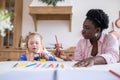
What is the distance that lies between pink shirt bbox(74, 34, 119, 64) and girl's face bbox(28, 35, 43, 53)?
41 cm

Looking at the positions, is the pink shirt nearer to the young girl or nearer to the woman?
the woman

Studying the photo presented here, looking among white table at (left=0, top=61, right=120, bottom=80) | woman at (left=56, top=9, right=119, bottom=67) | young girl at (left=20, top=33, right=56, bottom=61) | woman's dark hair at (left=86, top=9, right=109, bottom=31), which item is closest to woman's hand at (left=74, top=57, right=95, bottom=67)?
white table at (left=0, top=61, right=120, bottom=80)

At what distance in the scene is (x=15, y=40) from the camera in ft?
13.3

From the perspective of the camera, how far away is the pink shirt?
1.09 meters

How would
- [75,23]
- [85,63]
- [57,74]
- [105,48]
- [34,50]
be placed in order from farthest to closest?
[75,23], [34,50], [105,48], [85,63], [57,74]

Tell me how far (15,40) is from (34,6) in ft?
2.23

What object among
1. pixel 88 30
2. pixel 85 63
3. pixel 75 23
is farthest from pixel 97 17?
pixel 75 23

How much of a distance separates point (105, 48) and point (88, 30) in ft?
0.41

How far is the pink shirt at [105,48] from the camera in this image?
3.56 ft

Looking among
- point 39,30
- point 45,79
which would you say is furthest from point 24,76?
point 39,30

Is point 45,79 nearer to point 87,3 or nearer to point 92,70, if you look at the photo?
point 92,70

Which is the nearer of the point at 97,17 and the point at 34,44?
the point at 97,17

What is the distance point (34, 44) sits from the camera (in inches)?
67.5

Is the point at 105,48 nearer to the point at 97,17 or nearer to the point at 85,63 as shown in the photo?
the point at 97,17
